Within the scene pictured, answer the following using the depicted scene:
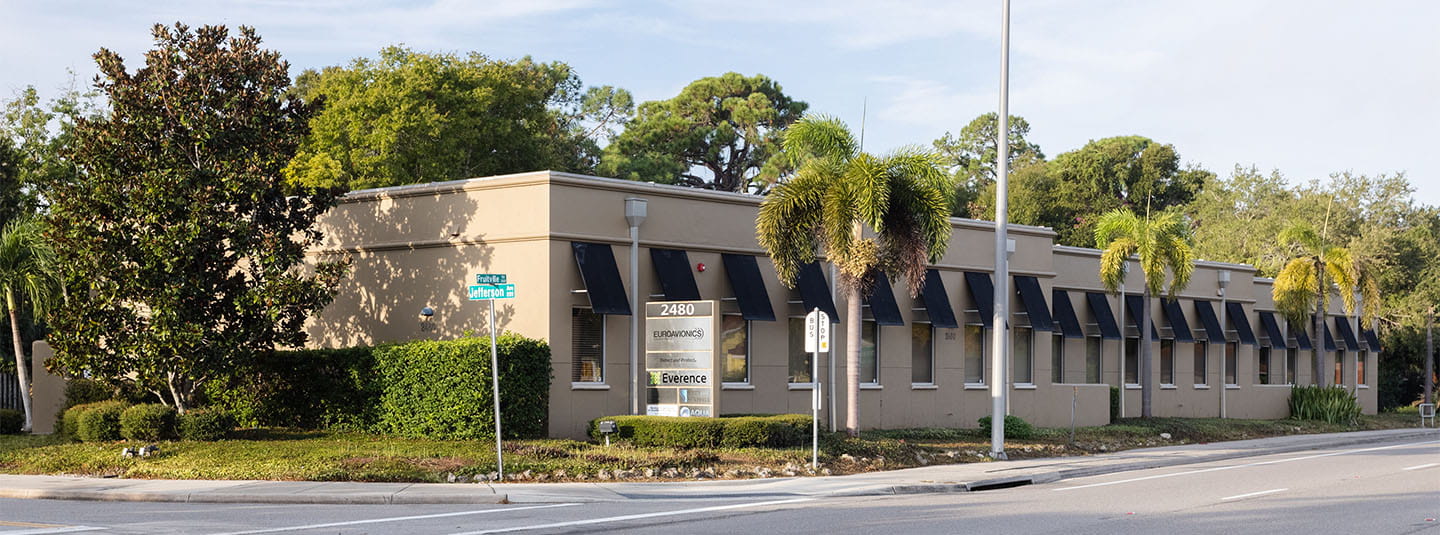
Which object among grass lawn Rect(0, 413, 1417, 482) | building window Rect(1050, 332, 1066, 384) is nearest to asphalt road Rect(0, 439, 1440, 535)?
grass lawn Rect(0, 413, 1417, 482)

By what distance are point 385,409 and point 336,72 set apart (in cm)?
2480

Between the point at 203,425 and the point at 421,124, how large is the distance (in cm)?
2107

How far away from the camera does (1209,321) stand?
43.3 m

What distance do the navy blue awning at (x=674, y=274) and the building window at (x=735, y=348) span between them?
4.25 ft

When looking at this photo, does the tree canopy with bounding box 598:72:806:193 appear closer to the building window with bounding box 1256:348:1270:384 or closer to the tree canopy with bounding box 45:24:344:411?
the building window with bounding box 1256:348:1270:384

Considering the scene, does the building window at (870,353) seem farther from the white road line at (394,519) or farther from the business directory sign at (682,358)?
the white road line at (394,519)

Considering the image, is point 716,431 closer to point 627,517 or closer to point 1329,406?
point 627,517

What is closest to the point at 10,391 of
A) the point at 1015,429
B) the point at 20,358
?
the point at 20,358

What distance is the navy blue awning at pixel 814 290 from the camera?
28.9 m

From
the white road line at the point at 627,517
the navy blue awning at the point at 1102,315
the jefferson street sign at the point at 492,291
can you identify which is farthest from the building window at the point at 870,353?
the jefferson street sign at the point at 492,291

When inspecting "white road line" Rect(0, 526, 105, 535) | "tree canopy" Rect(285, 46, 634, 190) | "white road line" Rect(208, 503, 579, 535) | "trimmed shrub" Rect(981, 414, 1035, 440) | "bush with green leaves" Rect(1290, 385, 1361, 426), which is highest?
"tree canopy" Rect(285, 46, 634, 190)

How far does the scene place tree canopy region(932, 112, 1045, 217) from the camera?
8062 cm

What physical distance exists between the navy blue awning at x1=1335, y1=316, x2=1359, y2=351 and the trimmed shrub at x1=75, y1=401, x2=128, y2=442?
4156 cm

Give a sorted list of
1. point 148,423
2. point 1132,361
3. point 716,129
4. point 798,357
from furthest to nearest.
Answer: point 716,129 < point 1132,361 < point 798,357 < point 148,423
